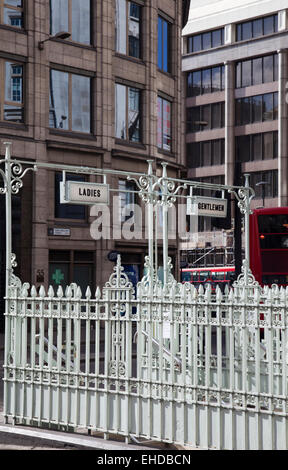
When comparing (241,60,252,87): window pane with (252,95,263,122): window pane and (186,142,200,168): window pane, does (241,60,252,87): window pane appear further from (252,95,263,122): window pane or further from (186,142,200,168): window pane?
(186,142,200,168): window pane

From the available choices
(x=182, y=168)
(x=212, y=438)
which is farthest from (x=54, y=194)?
(x=212, y=438)

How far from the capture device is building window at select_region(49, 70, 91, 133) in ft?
115

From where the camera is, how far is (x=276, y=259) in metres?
27.7

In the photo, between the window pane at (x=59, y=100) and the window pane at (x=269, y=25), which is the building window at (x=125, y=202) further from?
the window pane at (x=269, y=25)

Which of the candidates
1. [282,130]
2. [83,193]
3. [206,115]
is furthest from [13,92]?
[206,115]

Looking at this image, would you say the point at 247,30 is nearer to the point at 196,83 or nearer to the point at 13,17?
the point at 196,83

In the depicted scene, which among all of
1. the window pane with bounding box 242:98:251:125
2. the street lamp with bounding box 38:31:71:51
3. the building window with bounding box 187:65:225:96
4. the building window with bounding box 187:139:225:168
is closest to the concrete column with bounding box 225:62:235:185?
the window pane with bounding box 242:98:251:125

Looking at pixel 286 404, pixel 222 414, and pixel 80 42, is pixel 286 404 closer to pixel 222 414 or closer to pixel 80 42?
pixel 222 414

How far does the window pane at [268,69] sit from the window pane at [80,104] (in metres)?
40.7

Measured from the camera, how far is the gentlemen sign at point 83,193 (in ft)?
56.0

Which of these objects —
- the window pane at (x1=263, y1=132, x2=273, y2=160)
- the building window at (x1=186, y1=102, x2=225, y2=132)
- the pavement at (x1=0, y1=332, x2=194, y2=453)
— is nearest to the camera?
the pavement at (x1=0, y1=332, x2=194, y2=453)

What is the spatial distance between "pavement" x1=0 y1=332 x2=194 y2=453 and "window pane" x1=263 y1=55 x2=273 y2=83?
65863 mm

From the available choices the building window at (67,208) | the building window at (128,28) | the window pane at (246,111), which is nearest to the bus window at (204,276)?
the building window at (67,208)

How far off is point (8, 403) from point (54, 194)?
23307 millimetres
